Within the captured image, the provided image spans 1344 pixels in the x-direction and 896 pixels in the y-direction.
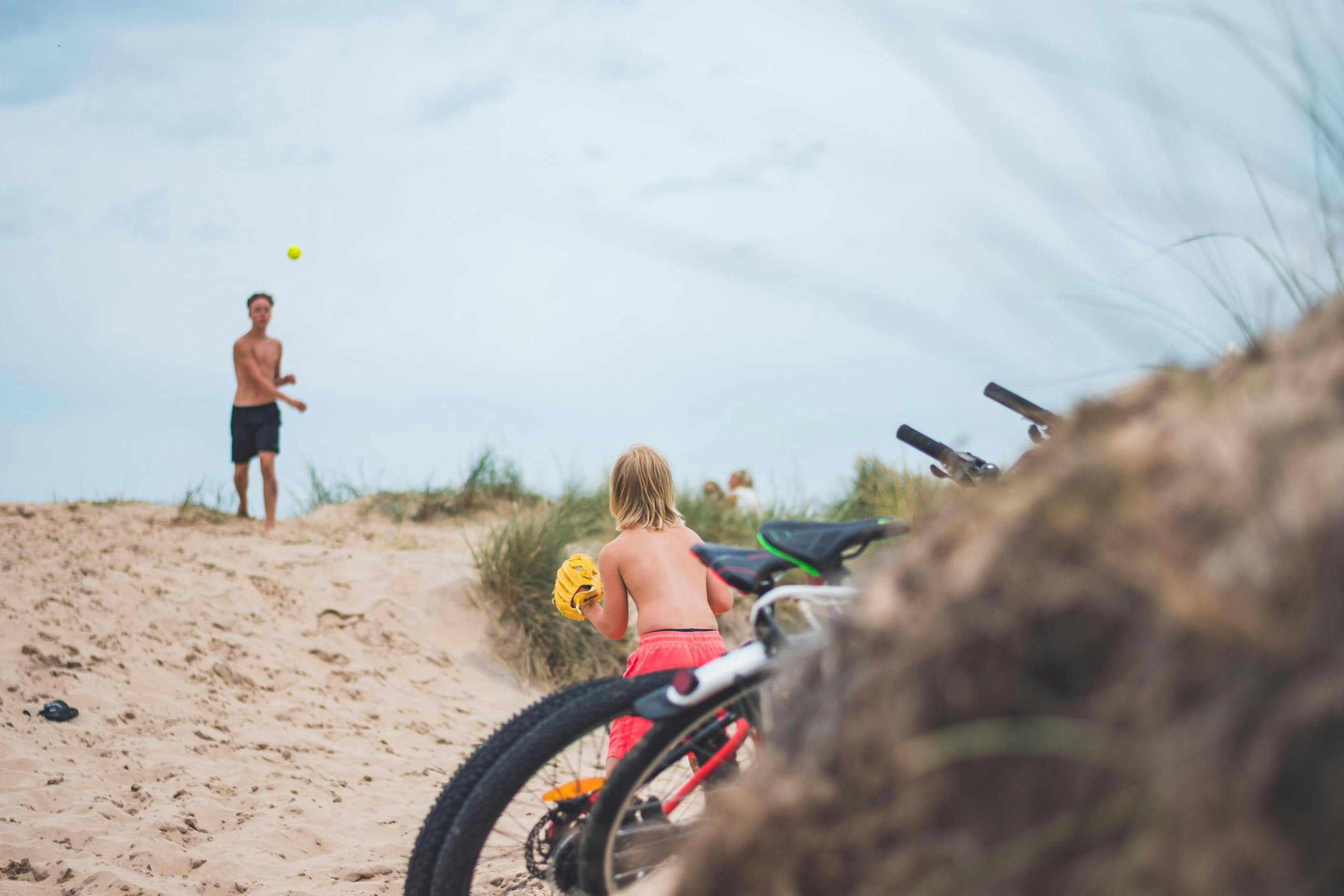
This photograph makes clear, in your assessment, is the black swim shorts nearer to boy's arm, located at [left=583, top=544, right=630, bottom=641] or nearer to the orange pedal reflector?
boy's arm, located at [left=583, top=544, right=630, bottom=641]

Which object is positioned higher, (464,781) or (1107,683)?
(1107,683)

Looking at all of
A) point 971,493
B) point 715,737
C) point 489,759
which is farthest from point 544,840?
point 971,493

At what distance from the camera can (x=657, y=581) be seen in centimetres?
348

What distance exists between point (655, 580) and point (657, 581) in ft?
0.04

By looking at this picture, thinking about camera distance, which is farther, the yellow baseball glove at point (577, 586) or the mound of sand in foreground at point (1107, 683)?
the yellow baseball glove at point (577, 586)

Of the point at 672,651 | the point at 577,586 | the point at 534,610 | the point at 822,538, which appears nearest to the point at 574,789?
the point at 822,538

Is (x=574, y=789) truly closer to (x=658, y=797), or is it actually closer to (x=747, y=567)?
(x=658, y=797)

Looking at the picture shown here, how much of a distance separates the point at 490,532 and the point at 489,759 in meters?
6.33

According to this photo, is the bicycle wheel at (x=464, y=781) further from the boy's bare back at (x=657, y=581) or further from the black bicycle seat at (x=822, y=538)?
the boy's bare back at (x=657, y=581)

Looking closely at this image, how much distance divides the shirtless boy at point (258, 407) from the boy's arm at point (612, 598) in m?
7.05

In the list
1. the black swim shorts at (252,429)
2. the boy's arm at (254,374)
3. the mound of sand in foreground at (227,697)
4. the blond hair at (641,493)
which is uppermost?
the boy's arm at (254,374)

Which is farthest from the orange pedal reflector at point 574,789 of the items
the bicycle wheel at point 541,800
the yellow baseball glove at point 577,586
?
the yellow baseball glove at point 577,586

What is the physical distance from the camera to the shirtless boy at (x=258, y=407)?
31.1 feet

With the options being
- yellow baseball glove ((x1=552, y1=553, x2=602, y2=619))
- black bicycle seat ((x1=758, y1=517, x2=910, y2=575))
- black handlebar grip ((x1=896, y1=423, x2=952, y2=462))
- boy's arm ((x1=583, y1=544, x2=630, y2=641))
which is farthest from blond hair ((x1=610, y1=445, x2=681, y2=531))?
black bicycle seat ((x1=758, y1=517, x2=910, y2=575))
